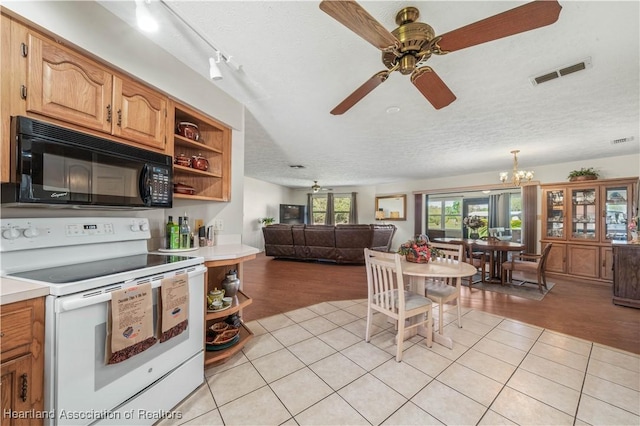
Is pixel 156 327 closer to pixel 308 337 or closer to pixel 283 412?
pixel 283 412

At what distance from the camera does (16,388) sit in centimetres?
90

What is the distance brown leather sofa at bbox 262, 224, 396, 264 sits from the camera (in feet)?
18.4

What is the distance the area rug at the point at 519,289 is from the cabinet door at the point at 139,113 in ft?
15.6

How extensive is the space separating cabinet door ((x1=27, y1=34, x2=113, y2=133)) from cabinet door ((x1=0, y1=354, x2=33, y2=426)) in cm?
110

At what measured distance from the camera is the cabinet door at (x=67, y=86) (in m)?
1.16

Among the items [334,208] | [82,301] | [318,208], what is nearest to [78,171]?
[82,301]

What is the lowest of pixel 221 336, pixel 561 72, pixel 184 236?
pixel 221 336

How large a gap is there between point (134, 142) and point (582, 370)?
3641 mm

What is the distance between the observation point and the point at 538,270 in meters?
3.67

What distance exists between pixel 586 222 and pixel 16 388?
7067 mm

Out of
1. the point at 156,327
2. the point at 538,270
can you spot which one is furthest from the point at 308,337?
the point at 538,270

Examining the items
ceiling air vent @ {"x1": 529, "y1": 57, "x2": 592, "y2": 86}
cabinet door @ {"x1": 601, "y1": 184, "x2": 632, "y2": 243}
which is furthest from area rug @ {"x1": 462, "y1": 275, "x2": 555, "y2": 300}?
ceiling air vent @ {"x1": 529, "y1": 57, "x2": 592, "y2": 86}

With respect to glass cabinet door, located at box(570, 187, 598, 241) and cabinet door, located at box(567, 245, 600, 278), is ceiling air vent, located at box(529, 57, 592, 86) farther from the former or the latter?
cabinet door, located at box(567, 245, 600, 278)

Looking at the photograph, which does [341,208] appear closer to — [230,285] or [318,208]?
[318,208]
